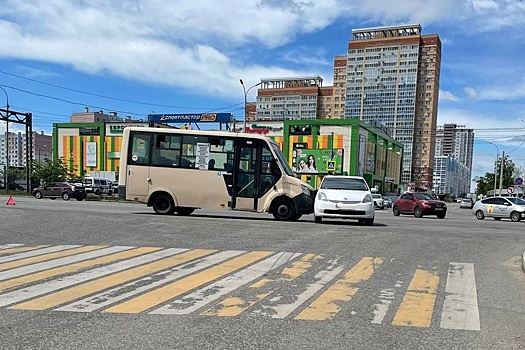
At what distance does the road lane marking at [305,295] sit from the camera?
5339mm

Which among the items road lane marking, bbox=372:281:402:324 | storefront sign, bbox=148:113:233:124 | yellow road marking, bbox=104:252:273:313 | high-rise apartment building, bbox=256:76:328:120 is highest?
high-rise apartment building, bbox=256:76:328:120

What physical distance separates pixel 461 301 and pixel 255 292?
2564mm

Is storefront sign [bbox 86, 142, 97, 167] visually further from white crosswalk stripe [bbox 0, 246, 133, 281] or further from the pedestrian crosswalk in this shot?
white crosswalk stripe [bbox 0, 246, 133, 281]

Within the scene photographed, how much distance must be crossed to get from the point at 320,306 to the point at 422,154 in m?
86.2

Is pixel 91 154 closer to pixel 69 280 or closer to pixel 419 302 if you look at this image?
pixel 69 280

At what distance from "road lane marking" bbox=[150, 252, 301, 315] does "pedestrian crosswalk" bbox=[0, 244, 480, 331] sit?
12 millimetres

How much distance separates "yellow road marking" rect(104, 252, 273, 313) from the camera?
5438mm

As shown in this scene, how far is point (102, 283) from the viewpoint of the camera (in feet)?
21.5

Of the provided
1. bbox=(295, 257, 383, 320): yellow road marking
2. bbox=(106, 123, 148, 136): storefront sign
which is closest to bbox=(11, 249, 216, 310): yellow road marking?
bbox=(295, 257, 383, 320): yellow road marking

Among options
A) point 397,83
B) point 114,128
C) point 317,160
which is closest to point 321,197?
point 317,160

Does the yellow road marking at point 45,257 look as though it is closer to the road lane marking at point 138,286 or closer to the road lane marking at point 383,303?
the road lane marking at point 138,286

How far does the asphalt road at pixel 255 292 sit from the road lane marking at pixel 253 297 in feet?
0.07

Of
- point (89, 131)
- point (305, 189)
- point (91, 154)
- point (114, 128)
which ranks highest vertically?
point (114, 128)

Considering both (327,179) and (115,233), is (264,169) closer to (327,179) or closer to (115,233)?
(327,179)
